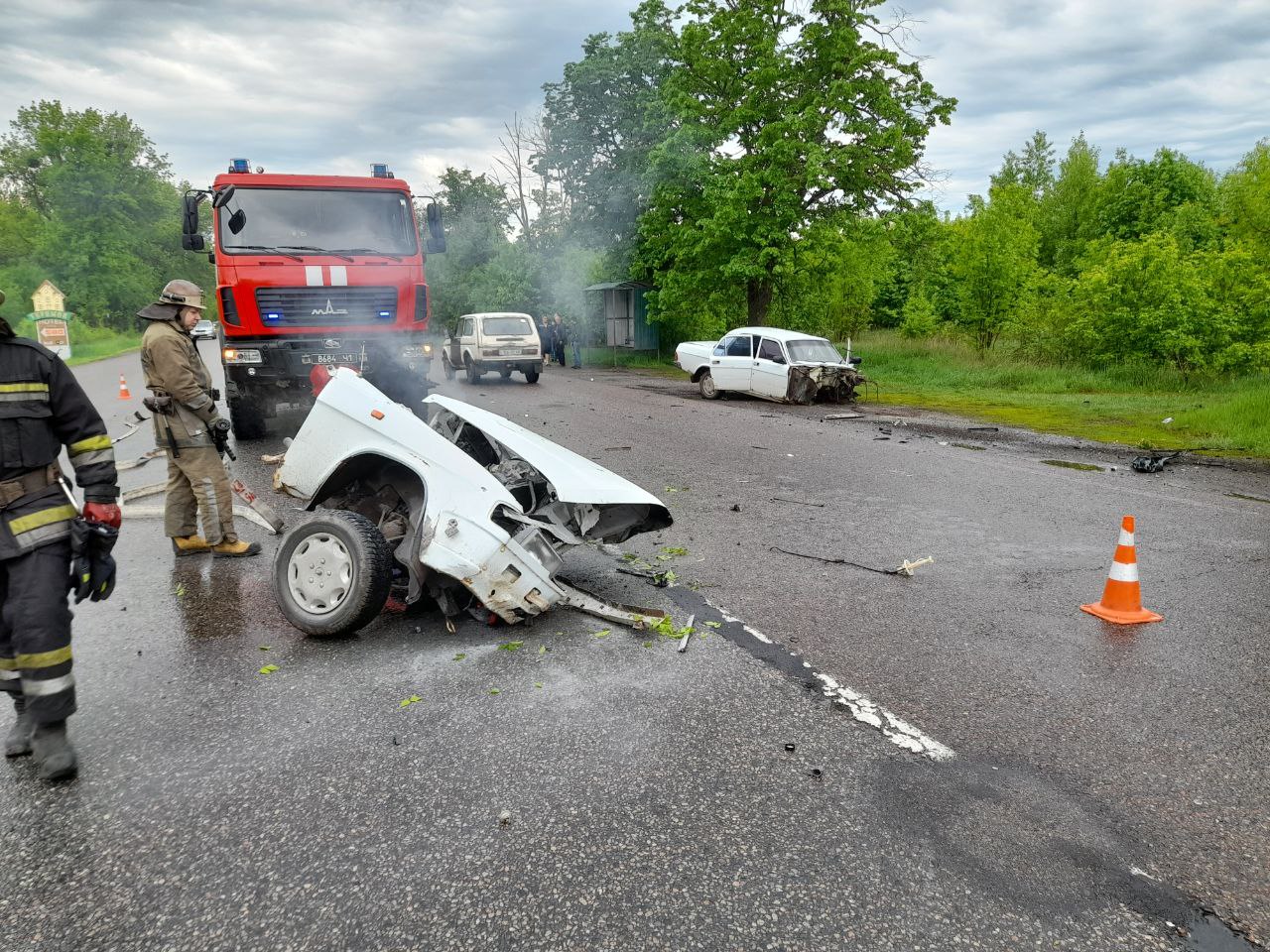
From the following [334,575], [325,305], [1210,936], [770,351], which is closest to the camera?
[1210,936]

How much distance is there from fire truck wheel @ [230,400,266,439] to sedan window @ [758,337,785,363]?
10.1m

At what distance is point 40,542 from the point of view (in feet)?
10.1

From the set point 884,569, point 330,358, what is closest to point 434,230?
point 330,358

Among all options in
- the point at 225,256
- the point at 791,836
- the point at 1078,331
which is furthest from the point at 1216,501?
the point at 1078,331

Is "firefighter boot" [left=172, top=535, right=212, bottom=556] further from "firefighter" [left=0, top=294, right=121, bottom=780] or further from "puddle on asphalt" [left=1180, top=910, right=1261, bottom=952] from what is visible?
"puddle on asphalt" [left=1180, top=910, right=1261, bottom=952]

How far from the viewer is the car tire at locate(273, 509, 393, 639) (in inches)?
160

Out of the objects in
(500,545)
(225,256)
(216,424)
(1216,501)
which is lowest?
(1216,501)

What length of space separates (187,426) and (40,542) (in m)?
2.81

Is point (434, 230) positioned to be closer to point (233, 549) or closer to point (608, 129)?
point (233, 549)

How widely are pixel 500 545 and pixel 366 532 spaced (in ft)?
2.45

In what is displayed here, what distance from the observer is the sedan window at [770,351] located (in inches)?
661

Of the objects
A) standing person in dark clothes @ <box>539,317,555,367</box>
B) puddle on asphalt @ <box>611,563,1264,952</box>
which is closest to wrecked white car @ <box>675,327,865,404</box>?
puddle on asphalt @ <box>611,563,1264,952</box>

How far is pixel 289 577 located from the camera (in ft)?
14.1

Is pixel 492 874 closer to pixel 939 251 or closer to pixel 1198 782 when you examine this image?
pixel 1198 782
